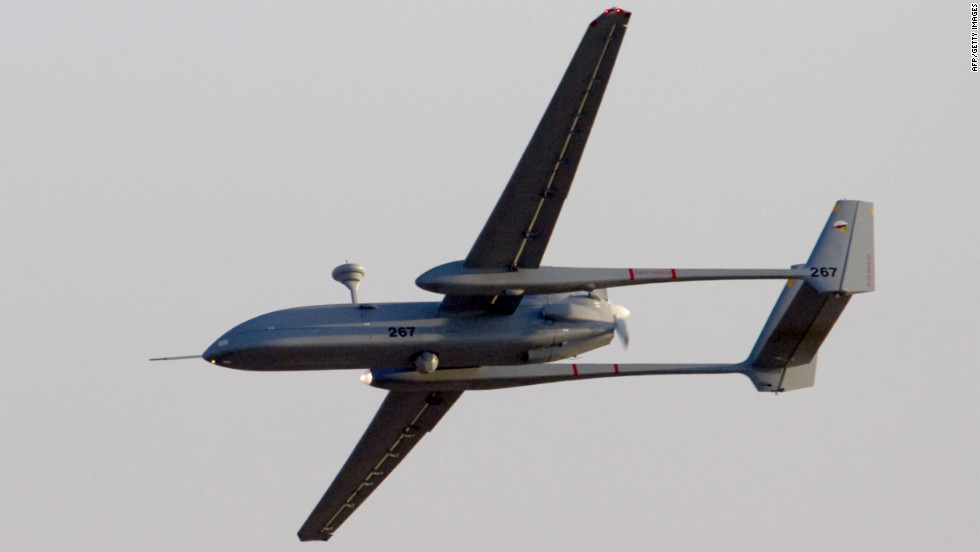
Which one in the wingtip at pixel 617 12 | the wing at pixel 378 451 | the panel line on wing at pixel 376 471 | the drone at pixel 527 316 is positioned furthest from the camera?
the panel line on wing at pixel 376 471

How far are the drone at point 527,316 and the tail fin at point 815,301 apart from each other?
0.10 feet

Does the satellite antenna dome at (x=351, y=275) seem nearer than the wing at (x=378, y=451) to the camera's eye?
Yes

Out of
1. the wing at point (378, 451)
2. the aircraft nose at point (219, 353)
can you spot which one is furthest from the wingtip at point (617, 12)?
the wing at point (378, 451)

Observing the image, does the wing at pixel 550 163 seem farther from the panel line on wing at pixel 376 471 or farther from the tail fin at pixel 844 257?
the tail fin at pixel 844 257

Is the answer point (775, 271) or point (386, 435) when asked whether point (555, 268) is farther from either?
point (386, 435)

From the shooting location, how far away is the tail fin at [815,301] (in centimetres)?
3625

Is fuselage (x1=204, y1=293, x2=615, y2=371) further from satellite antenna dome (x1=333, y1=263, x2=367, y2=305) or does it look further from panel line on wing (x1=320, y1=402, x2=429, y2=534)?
panel line on wing (x1=320, y1=402, x2=429, y2=534)

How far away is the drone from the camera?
3106 centimetres

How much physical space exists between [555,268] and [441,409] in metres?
7.68

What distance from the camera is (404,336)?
34.3 m

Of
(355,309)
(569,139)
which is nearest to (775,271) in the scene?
(569,139)

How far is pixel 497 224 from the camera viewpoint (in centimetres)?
3188

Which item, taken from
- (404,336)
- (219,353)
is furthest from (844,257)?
(219,353)

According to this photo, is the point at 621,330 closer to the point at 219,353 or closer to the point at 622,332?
the point at 622,332
